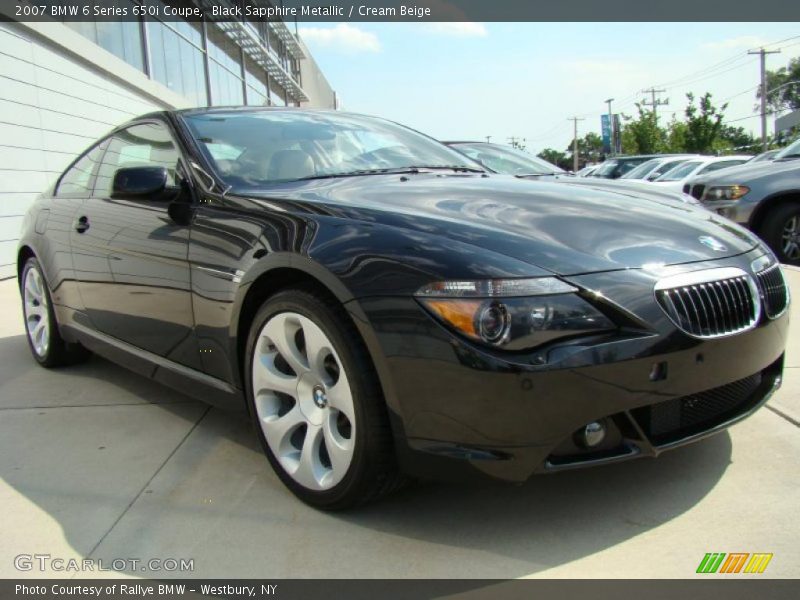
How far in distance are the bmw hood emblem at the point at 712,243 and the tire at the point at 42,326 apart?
357 centimetres

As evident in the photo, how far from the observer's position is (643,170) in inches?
653

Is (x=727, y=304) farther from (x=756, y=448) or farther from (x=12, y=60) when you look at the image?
(x=12, y=60)

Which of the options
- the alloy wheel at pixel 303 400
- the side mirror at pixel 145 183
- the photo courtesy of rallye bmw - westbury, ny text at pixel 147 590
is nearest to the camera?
the photo courtesy of rallye bmw - westbury, ny text at pixel 147 590

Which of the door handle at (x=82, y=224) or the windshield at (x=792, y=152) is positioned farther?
the windshield at (x=792, y=152)

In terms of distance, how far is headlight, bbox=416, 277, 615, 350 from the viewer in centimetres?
193

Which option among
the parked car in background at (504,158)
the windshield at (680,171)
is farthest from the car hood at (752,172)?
the windshield at (680,171)

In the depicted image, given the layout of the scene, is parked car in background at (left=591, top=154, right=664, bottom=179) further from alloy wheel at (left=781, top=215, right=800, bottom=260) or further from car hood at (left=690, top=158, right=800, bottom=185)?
alloy wheel at (left=781, top=215, right=800, bottom=260)

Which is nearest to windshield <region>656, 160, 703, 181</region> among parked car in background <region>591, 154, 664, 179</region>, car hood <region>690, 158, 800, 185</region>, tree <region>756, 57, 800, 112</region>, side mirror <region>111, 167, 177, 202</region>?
parked car in background <region>591, 154, 664, 179</region>

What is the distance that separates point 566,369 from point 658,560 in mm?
653

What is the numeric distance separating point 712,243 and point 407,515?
1.41m

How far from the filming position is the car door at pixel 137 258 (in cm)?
295

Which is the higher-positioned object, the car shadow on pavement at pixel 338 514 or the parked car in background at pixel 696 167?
the parked car in background at pixel 696 167

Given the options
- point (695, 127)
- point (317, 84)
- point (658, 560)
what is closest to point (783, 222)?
point (658, 560)

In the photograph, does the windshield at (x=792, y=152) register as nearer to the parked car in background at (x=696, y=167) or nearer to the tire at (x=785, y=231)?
the tire at (x=785, y=231)
